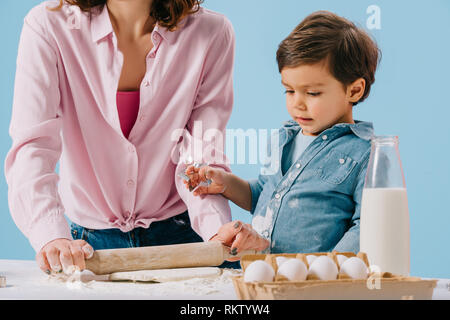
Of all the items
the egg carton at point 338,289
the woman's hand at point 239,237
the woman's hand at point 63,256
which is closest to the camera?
the egg carton at point 338,289

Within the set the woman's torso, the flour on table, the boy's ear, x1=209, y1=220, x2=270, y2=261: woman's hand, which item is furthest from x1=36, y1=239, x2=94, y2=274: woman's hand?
the boy's ear

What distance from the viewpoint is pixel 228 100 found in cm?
129

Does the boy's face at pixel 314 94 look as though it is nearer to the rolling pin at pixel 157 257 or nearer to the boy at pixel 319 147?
the boy at pixel 319 147

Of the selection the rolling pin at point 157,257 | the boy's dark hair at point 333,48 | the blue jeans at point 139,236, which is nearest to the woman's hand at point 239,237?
the rolling pin at point 157,257

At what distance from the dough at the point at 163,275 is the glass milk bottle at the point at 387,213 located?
276mm

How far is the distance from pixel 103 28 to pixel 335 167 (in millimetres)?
555

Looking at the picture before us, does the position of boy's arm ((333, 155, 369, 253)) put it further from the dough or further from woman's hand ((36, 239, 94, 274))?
woman's hand ((36, 239, 94, 274))

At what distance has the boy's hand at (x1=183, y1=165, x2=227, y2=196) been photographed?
1138mm

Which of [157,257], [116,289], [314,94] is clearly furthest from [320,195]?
[116,289]

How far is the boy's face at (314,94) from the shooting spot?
1.11 m

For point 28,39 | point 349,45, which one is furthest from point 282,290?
point 28,39

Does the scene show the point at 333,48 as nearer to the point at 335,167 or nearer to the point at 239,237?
the point at 335,167

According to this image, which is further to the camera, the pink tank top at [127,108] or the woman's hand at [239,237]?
the pink tank top at [127,108]
